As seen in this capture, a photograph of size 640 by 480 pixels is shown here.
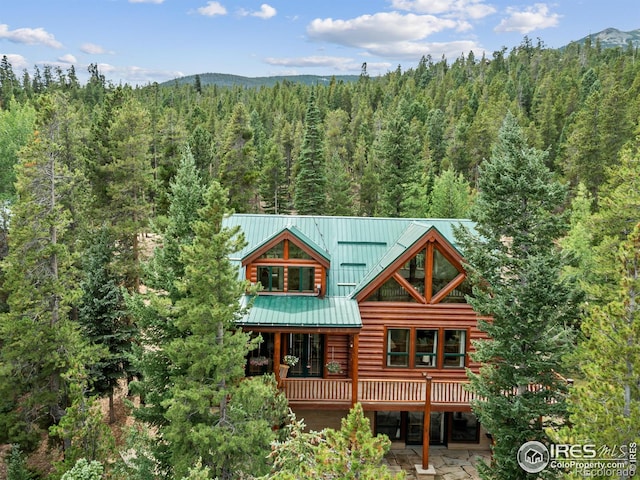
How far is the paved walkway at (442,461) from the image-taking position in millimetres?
17781

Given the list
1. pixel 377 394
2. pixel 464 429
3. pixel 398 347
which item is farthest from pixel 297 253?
pixel 464 429

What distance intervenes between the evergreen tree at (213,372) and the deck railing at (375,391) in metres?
4.66

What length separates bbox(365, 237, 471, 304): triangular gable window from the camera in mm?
18719

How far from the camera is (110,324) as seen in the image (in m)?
22.4

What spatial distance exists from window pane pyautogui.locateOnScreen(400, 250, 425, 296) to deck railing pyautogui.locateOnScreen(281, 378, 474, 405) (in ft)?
11.8

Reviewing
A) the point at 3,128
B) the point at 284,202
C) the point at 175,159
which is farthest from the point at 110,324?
the point at 3,128

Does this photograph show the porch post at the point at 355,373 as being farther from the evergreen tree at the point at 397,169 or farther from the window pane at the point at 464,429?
the evergreen tree at the point at 397,169

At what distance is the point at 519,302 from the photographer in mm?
13703

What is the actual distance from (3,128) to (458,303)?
5570 cm

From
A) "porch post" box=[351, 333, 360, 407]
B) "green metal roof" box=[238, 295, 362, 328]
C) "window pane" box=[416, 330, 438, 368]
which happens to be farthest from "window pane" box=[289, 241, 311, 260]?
"window pane" box=[416, 330, 438, 368]

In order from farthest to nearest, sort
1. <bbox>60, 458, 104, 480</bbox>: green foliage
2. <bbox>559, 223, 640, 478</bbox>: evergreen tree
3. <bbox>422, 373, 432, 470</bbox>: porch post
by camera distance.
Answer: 1. <bbox>422, 373, 432, 470</bbox>: porch post
2. <bbox>60, 458, 104, 480</bbox>: green foliage
3. <bbox>559, 223, 640, 478</bbox>: evergreen tree

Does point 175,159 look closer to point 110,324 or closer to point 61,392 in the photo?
point 110,324

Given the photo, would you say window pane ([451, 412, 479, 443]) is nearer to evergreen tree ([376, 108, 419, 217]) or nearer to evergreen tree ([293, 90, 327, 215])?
evergreen tree ([376, 108, 419, 217])

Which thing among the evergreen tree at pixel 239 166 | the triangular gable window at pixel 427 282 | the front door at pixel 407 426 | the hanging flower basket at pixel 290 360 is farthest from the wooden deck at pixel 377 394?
the evergreen tree at pixel 239 166
